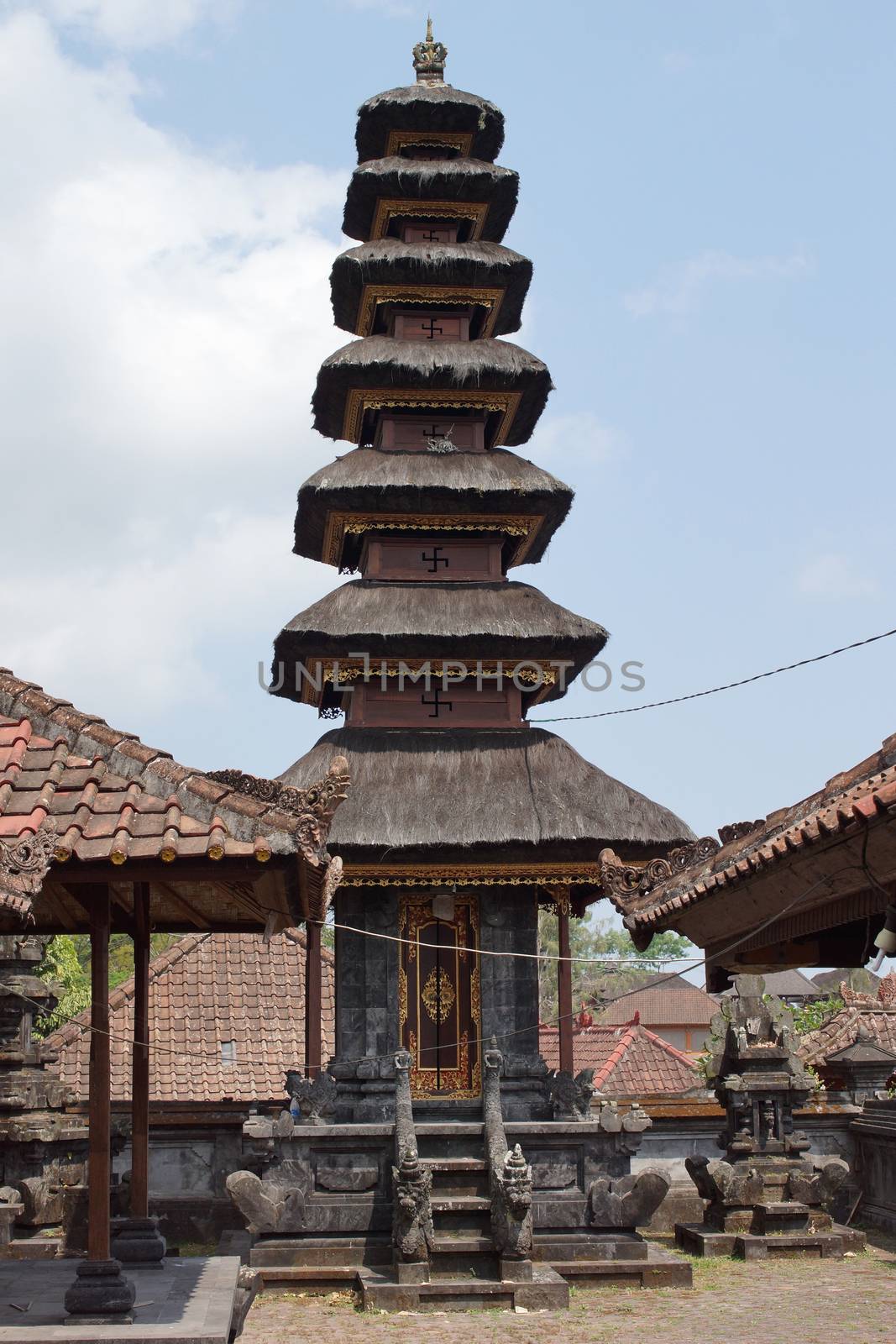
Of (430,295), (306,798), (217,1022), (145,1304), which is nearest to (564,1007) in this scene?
(217,1022)

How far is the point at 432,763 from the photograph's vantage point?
808 inches

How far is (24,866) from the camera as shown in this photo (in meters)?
8.39

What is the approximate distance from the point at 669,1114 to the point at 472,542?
336 inches

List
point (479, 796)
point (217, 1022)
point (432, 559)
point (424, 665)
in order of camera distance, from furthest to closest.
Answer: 1. point (217, 1022)
2. point (432, 559)
3. point (424, 665)
4. point (479, 796)

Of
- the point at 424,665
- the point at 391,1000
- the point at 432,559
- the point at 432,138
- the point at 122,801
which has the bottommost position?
the point at 391,1000

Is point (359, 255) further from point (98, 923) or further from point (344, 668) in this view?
point (98, 923)

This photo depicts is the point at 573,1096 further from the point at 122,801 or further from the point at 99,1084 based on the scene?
the point at 122,801

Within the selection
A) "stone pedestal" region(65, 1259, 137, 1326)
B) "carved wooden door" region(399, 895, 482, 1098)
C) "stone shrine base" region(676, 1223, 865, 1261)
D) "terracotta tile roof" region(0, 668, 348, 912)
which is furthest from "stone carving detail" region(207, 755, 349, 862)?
"carved wooden door" region(399, 895, 482, 1098)

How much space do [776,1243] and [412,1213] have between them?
415 cm

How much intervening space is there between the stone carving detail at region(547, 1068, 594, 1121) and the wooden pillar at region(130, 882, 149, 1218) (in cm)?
684

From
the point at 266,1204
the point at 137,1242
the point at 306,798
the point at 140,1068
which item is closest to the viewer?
the point at 306,798

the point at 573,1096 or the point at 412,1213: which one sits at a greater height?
the point at 573,1096

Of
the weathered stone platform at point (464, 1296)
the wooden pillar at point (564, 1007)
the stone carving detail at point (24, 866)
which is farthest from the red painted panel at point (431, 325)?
the stone carving detail at point (24, 866)

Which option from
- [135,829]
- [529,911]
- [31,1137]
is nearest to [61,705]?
[135,829]
